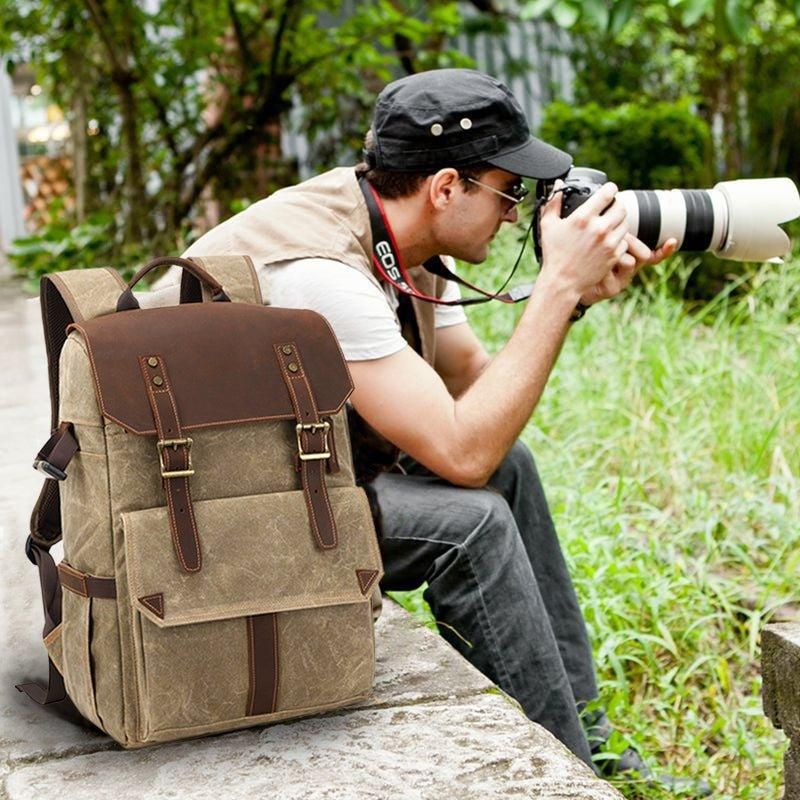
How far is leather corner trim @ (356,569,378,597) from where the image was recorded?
1.73m

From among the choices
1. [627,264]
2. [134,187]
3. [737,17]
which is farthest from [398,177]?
[134,187]

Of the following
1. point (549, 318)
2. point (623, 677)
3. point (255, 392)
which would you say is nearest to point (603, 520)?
point (623, 677)

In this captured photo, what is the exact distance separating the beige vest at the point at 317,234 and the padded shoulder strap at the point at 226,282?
0.26 meters

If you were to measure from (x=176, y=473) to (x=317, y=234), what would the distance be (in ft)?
2.37

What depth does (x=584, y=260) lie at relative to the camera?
2.25m

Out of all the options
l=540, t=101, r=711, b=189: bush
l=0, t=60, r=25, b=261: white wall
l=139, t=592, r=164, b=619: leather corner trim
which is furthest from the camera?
l=0, t=60, r=25, b=261: white wall

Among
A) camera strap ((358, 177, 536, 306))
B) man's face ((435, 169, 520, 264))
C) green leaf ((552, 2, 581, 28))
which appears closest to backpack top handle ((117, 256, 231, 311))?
camera strap ((358, 177, 536, 306))

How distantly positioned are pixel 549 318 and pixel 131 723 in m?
1.01

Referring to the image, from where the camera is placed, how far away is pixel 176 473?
5.33 ft

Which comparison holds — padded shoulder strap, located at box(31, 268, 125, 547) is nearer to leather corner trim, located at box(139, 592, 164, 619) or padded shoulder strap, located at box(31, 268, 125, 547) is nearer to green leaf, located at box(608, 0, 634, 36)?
leather corner trim, located at box(139, 592, 164, 619)

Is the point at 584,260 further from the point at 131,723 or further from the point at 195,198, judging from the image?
the point at 195,198

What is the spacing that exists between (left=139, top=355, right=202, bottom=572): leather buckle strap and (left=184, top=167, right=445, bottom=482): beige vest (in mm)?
597

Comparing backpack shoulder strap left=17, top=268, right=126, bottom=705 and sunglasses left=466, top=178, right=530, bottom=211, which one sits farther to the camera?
sunglasses left=466, top=178, right=530, bottom=211

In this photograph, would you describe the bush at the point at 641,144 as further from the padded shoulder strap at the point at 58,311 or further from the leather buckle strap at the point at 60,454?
the leather buckle strap at the point at 60,454
